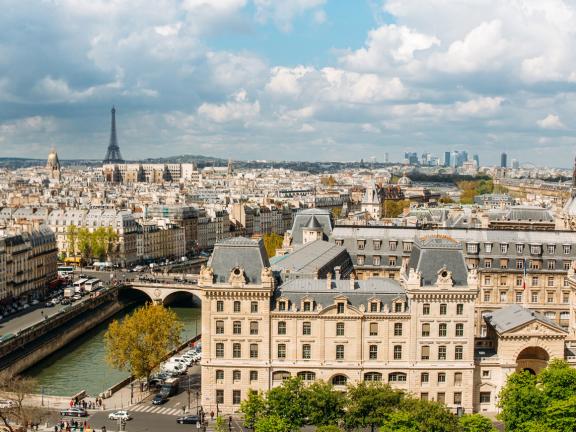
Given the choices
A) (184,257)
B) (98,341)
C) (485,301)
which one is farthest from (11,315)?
(184,257)

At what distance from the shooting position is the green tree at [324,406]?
Result: 2190 inches

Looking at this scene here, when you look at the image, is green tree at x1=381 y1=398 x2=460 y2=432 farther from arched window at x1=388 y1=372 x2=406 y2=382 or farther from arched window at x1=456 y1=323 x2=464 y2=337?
arched window at x1=456 y1=323 x2=464 y2=337

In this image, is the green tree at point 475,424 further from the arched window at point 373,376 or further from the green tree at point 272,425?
the arched window at point 373,376

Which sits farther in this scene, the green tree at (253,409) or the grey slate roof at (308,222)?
the grey slate roof at (308,222)

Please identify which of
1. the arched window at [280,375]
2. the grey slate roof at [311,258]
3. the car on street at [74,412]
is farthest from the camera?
the grey slate roof at [311,258]

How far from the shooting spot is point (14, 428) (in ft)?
196

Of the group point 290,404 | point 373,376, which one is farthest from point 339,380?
point 290,404

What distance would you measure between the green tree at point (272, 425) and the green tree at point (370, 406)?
452 centimetres

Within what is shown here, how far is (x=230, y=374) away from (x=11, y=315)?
176ft

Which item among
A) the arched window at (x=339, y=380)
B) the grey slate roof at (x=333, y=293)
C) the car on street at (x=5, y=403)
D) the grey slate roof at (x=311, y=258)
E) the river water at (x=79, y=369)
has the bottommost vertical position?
the river water at (x=79, y=369)

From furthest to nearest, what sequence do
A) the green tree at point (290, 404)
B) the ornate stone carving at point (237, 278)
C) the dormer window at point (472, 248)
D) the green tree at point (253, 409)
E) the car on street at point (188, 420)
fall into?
1. the dormer window at point (472, 248)
2. the ornate stone carving at point (237, 278)
3. the car on street at point (188, 420)
4. the green tree at point (253, 409)
5. the green tree at point (290, 404)

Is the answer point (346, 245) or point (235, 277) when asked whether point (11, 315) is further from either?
point (235, 277)

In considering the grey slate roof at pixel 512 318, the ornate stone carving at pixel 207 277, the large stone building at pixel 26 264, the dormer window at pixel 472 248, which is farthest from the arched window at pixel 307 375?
the large stone building at pixel 26 264

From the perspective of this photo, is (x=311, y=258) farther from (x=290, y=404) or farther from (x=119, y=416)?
(x=290, y=404)
